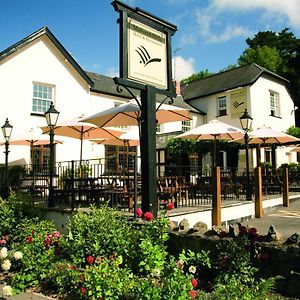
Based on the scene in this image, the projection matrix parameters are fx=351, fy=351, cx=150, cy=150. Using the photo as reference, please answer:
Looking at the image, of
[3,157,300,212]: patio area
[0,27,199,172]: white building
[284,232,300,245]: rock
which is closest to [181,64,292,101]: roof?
[0,27,199,172]: white building

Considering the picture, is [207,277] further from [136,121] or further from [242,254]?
[136,121]

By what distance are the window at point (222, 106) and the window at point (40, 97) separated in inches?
535

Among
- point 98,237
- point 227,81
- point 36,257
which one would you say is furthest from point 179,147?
point 98,237

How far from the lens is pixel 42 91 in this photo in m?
19.2

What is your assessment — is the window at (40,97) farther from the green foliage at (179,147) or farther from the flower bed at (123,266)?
the flower bed at (123,266)

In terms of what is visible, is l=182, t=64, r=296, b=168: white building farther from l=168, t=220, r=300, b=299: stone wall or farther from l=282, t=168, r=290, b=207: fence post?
l=168, t=220, r=300, b=299: stone wall

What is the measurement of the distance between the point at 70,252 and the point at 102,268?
4.70 ft

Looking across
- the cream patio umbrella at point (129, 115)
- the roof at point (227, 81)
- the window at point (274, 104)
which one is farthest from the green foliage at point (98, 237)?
the window at point (274, 104)

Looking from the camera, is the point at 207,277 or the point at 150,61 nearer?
the point at 207,277

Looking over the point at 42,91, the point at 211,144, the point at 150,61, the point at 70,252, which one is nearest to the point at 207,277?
the point at 70,252

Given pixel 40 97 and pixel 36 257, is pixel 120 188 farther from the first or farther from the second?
pixel 40 97

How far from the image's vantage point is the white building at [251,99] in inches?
1008

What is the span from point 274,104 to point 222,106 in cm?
444

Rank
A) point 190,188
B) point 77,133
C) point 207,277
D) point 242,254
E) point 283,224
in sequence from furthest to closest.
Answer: point 77,133
point 190,188
point 283,224
point 207,277
point 242,254
